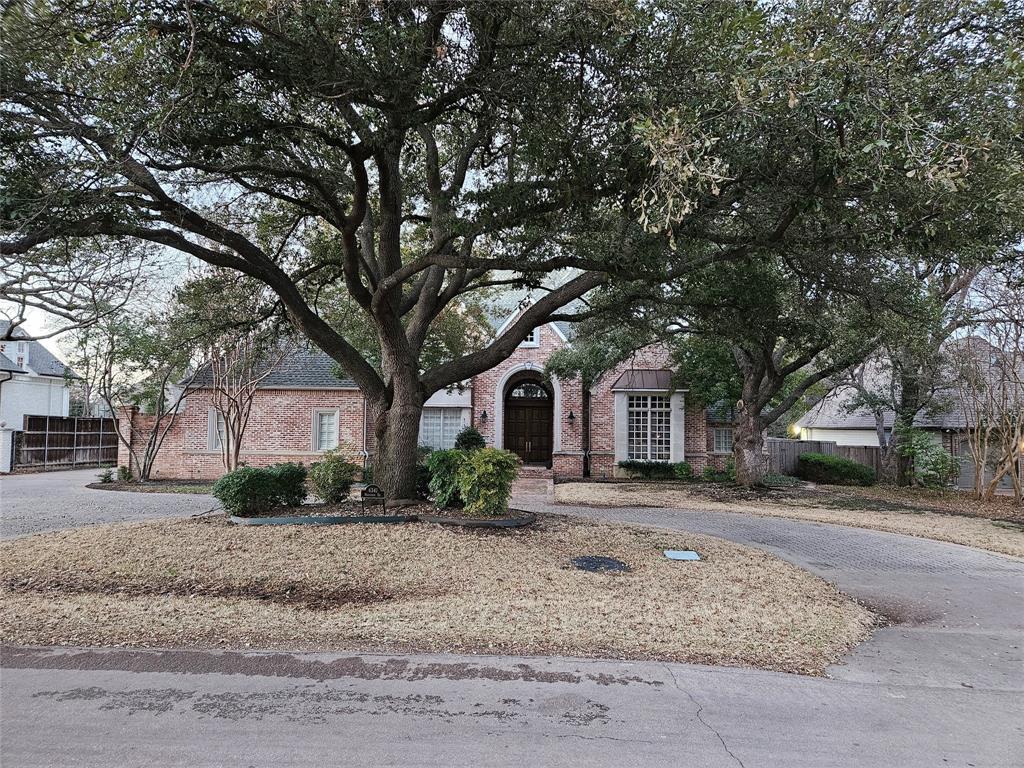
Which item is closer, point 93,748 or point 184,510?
point 93,748

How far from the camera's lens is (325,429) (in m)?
20.5

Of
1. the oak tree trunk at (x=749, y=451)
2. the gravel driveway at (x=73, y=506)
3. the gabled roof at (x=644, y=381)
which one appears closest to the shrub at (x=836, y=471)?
the oak tree trunk at (x=749, y=451)

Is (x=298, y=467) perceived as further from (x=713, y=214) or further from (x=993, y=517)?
(x=993, y=517)

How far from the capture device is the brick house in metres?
20.0

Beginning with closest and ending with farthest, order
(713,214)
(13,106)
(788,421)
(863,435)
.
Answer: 1. (13,106)
2. (713,214)
3. (863,435)
4. (788,421)

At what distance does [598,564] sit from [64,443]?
2511 cm

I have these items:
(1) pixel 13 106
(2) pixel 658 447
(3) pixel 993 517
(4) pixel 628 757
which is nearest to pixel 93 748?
(4) pixel 628 757

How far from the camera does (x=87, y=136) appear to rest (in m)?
6.09

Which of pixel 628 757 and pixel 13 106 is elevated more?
pixel 13 106

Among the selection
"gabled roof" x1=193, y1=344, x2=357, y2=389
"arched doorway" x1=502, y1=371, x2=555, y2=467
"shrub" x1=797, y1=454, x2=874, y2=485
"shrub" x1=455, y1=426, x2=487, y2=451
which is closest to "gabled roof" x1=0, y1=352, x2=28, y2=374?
"gabled roof" x1=193, y1=344, x2=357, y2=389

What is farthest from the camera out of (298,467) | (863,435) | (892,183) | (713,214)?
(863,435)

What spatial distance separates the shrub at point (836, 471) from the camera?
64.8 feet

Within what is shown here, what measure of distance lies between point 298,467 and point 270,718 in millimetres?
6873

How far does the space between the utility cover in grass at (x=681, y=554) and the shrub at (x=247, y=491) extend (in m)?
6.03
